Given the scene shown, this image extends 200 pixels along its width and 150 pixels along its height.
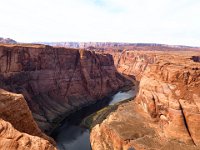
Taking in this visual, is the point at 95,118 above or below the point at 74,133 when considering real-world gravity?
above

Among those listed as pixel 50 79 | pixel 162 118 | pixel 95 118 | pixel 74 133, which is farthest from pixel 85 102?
pixel 162 118

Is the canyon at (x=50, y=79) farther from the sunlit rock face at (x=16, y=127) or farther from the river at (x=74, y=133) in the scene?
the sunlit rock face at (x=16, y=127)

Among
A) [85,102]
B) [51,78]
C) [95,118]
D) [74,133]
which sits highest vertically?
[51,78]

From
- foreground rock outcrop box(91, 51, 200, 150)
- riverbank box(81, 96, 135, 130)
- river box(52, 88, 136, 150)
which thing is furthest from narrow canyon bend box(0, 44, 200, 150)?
riverbank box(81, 96, 135, 130)

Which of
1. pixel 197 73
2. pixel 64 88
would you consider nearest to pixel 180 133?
pixel 197 73

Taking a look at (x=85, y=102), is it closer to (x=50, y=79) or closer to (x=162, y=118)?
(x=50, y=79)

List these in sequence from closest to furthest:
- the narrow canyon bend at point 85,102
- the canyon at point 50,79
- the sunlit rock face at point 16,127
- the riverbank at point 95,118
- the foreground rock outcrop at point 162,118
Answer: the sunlit rock face at point 16,127
the narrow canyon bend at point 85,102
the foreground rock outcrop at point 162,118
the riverbank at point 95,118
the canyon at point 50,79

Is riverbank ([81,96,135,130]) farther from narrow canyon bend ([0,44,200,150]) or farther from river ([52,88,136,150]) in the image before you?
narrow canyon bend ([0,44,200,150])

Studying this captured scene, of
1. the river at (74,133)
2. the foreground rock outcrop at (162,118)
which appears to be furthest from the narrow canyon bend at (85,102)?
the river at (74,133)
